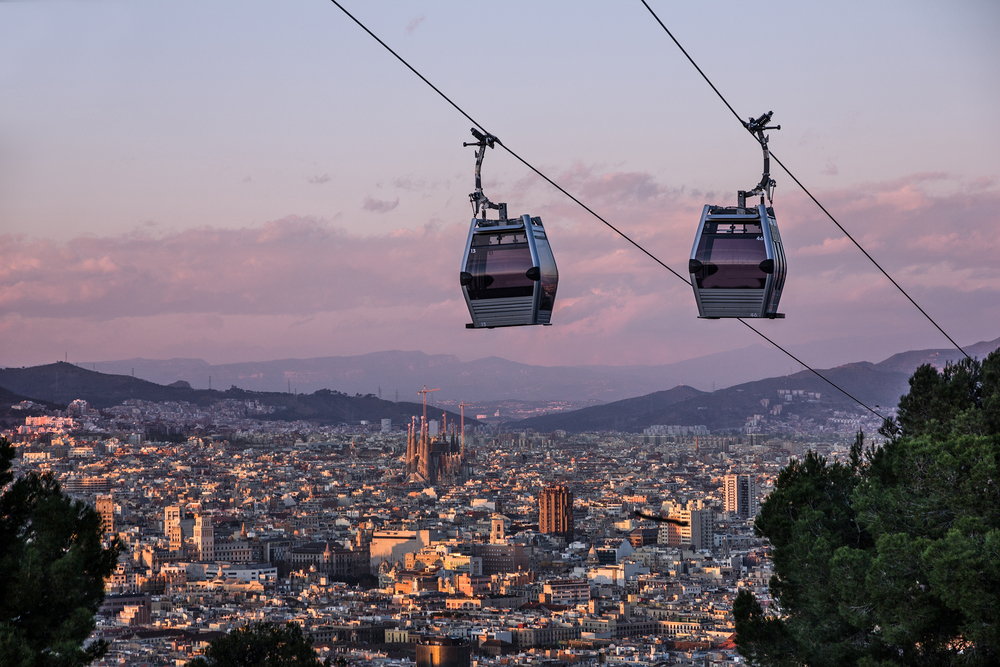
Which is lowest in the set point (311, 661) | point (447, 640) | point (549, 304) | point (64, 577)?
point (447, 640)

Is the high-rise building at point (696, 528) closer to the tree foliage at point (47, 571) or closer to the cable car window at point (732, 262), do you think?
the tree foliage at point (47, 571)

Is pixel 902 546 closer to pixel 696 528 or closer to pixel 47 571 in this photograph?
pixel 47 571

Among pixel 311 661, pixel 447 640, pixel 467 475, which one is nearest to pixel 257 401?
pixel 467 475

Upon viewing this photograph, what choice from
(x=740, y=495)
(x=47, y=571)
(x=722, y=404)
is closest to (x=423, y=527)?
(x=740, y=495)

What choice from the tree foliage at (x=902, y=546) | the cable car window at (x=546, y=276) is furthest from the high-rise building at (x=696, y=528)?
the cable car window at (x=546, y=276)

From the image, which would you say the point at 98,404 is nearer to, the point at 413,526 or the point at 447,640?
the point at 413,526
